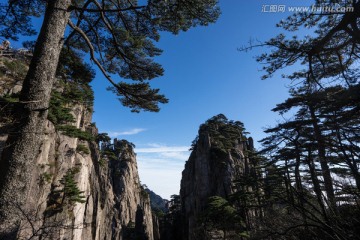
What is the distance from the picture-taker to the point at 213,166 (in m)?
32.6

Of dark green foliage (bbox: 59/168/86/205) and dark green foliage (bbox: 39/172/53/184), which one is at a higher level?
dark green foliage (bbox: 39/172/53/184)

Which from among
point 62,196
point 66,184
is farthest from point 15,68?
point 62,196

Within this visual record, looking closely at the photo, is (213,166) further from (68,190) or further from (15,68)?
(15,68)

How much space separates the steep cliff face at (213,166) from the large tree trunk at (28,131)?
2791 centimetres

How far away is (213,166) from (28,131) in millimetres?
31528

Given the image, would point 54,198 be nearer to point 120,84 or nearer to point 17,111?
point 120,84

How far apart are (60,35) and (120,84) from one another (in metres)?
1.95

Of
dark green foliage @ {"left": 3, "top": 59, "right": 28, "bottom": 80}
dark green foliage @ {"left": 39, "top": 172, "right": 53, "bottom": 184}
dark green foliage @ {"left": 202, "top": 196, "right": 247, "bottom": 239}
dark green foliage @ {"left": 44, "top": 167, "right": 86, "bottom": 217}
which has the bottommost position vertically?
dark green foliage @ {"left": 202, "top": 196, "right": 247, "bottom": 239}

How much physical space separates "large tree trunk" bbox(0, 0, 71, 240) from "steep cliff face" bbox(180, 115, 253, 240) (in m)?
27.9

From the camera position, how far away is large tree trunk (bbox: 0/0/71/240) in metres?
2.47

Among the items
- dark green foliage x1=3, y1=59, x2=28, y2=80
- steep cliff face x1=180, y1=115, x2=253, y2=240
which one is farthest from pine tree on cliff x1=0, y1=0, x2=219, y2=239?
steep cliff face x1=180, y1=115, x2=253, y2=240

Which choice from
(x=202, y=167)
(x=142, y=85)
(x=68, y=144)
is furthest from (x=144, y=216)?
(x=142, y=85)

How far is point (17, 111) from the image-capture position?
2.82m

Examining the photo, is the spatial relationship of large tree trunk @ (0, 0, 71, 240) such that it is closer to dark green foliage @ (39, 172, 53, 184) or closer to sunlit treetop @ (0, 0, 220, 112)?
sunlit treetop @ (0, 0, 220, 112)
